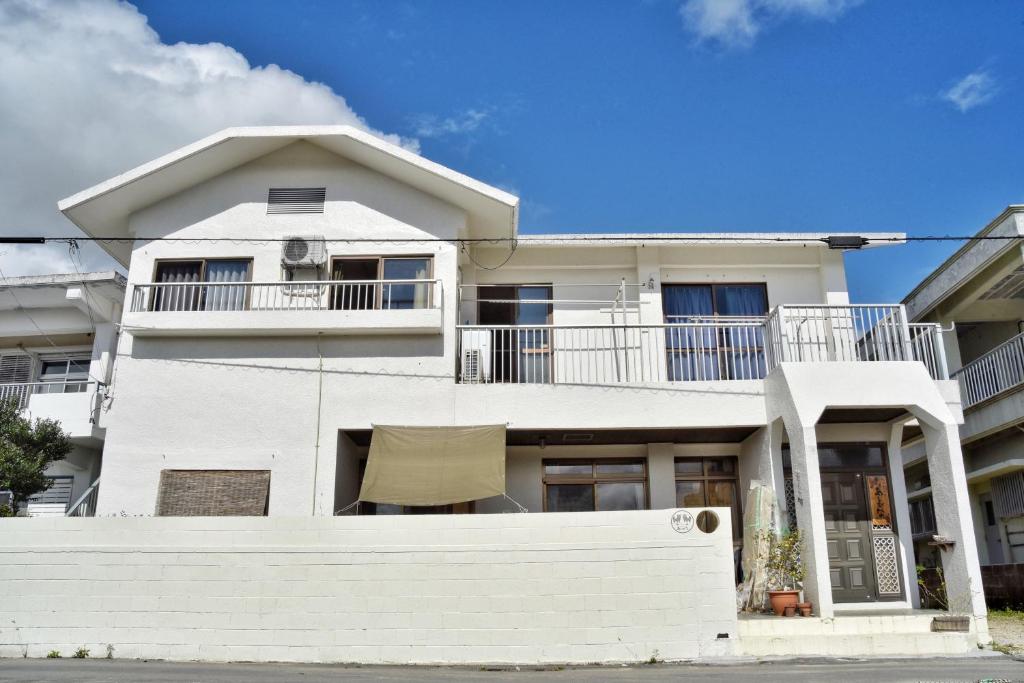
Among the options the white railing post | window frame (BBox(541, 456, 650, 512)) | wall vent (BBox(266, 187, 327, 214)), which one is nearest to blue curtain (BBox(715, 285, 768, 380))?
window frame (BBox(541, 456, 650, 512))

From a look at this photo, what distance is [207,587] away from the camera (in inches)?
431

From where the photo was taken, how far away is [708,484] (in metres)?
15.1

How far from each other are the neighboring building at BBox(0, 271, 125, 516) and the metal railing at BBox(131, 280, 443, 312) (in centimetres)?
228

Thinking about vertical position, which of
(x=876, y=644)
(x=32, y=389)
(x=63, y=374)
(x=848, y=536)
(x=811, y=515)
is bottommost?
(x=876, y=644)

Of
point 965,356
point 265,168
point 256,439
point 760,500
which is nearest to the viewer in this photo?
point 760,500

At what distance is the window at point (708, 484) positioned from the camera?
14992 mm

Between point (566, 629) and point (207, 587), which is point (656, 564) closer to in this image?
point (566, 629)

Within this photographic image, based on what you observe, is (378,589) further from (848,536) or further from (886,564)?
(886,564)

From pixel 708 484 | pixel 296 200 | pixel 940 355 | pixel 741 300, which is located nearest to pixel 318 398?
pixel 296 200

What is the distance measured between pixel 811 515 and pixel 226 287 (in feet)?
32.4

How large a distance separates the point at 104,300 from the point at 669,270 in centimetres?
1102

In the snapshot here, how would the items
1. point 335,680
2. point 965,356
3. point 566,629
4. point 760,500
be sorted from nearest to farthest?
1. point 335,680
2. point 566,629
3. point 760,500
4. point 965,356

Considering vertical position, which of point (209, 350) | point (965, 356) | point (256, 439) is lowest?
point (256, 439)

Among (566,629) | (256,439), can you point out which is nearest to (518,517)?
(566,629)
